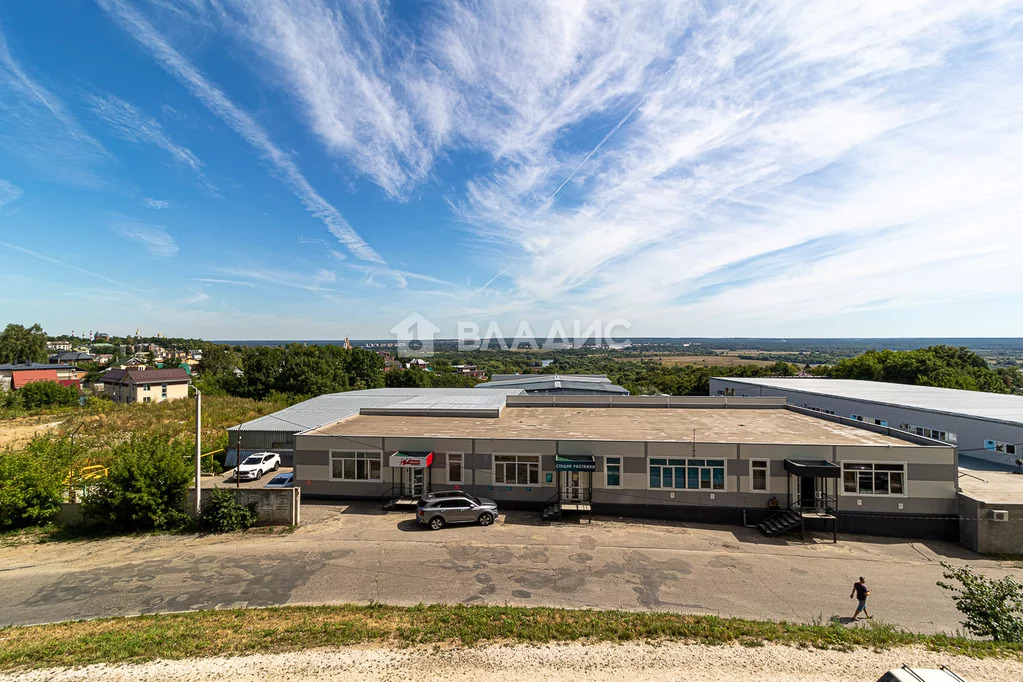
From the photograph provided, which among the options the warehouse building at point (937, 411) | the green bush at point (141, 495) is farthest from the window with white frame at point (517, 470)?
the warehouse building at point (937, 411)

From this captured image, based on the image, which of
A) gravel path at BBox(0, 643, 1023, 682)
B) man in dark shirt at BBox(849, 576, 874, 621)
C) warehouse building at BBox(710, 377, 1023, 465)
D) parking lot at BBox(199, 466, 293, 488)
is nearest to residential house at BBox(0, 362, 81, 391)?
parking lot at BBox(199, 466, 293, 488)

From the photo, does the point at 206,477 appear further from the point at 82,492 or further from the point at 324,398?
the point at 324,398

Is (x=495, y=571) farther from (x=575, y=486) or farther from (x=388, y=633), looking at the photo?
(x=575, y=486)

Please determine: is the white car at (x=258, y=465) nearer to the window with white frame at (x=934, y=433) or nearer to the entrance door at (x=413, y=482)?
the entrance door at (x=413, y=482)

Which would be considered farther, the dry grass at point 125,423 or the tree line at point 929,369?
the tree line at point 929,369

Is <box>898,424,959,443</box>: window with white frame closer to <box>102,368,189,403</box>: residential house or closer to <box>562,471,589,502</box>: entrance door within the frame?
<box>562,471,589,502</box>: entrance door
